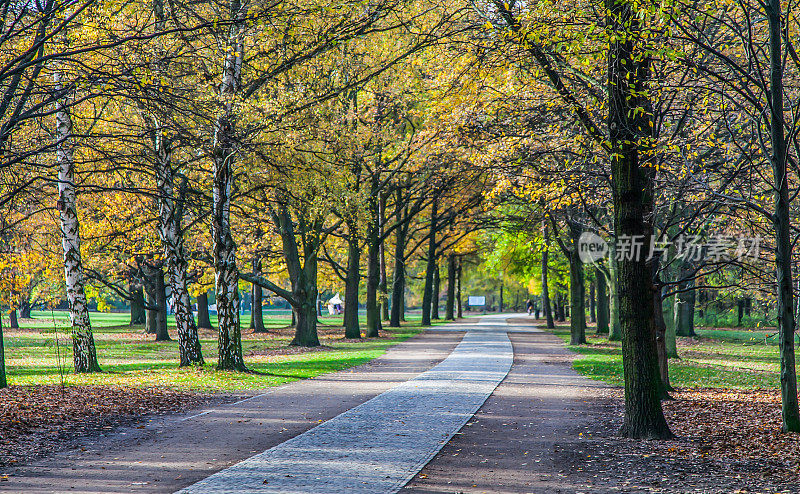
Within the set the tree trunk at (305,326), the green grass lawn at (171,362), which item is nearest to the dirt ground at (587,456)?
the green grass lawn at (171,362)

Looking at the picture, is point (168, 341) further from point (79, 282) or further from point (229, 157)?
point (229, 157)

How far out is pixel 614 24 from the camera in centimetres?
820

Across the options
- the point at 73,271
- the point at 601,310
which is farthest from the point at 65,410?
the point at 601,310

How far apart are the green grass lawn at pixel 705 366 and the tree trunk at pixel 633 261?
4.25m

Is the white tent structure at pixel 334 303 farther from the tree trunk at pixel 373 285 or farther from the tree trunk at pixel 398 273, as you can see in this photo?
the tree trunk at pixel 373 285

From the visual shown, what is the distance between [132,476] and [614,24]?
741 centimetres

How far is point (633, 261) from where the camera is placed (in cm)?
873

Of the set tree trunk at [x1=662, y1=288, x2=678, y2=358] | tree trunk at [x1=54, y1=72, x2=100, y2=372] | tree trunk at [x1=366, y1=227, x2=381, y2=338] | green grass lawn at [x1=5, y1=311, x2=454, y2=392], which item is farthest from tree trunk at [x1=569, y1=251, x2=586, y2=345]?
tree trunk at [x1=54, y1=72, x2=100, y2=372]

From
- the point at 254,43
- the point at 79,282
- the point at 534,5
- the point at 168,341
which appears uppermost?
the point at 254,43

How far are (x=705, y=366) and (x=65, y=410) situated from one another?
1688cm

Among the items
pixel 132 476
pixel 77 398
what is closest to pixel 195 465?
pixel 132 476

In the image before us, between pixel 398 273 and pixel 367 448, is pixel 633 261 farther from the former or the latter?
pixel 398 273

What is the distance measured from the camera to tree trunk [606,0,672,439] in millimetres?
8422

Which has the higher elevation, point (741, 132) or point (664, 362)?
point (741, 132)
